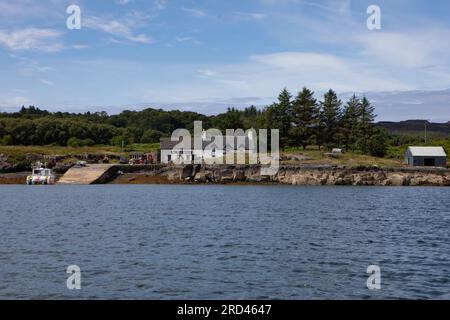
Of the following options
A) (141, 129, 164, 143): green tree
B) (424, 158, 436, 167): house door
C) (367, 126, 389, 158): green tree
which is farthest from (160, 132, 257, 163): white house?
(141, 129, 164, 143): green tree

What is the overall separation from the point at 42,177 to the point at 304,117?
56.6m

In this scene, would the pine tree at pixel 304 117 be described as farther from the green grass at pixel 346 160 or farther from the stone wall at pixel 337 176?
the stone wall at pixel 337 176

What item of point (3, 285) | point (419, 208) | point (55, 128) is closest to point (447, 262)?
point (3, 285)

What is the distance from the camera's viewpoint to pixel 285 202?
6347 cm

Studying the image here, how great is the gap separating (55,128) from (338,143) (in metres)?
85.8

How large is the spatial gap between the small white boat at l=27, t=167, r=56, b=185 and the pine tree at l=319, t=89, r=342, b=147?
58.2m

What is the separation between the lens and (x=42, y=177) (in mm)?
109125

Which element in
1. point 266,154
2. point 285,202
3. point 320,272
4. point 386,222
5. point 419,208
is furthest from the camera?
point 266,154

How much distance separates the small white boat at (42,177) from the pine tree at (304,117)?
50.4 m

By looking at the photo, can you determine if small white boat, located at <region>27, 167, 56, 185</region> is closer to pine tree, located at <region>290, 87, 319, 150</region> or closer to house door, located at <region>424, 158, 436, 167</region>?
pine tree, located at <region>290, 87, 319, 150</region>

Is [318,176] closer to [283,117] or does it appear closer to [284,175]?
[284,175]

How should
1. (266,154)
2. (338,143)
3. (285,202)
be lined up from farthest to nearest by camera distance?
(338,143), (266,154), (285,202)

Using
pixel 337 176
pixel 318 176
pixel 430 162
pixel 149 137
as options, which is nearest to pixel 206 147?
pixel 318 176
